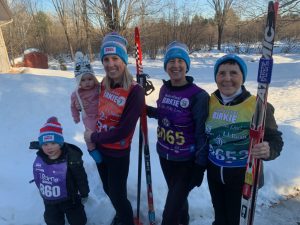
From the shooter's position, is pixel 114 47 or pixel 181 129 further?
pixel 114 47

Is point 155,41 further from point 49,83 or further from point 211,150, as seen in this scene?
point 211,150

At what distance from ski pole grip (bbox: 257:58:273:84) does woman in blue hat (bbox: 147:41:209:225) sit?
1.87ft

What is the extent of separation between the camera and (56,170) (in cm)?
296

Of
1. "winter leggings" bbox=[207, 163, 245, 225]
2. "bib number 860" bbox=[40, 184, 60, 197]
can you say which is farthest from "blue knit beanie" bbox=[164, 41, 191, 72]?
"bib number 860" bbox=[40, 184, 60, 197]

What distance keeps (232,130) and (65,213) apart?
6.32 feet

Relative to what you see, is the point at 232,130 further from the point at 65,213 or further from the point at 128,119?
the point at 65,213

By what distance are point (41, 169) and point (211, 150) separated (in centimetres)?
161

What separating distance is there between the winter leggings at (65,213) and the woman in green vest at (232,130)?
146 centimetres

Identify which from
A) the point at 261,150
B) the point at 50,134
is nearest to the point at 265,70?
the point at 261,150

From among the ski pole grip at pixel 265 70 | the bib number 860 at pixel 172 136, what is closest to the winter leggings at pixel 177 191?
the bib number 860 at pixel 172 136

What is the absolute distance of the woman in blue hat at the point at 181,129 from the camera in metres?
2.41

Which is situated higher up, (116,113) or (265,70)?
(265,70)

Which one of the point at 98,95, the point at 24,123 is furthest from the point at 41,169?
the point at 24,123

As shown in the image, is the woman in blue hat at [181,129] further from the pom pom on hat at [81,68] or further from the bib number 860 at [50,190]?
the bib number 860 at [50,190]
